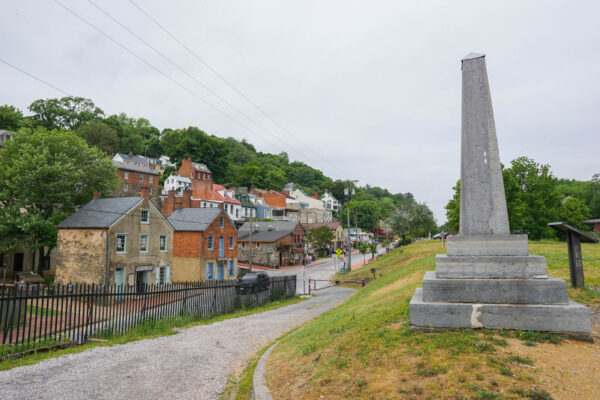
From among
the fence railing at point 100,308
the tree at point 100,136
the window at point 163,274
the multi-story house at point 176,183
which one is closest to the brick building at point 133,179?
the multi-story house at point 176,183

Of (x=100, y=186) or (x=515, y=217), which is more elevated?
(x=100, y=186)

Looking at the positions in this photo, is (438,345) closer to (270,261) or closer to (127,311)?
(127,311)

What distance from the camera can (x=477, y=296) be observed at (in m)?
6.31

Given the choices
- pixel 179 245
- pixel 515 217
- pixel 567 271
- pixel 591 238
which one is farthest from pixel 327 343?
pixel 515 217

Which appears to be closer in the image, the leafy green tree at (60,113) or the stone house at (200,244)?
the stone house at (200,244)

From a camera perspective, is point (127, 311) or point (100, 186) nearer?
point (127, 311)

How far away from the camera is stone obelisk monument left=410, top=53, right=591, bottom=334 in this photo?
5930 millimetres

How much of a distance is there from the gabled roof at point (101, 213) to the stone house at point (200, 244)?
7100mm

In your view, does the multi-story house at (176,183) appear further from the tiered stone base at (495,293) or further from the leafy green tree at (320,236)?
the tiered stone base at (495,293)

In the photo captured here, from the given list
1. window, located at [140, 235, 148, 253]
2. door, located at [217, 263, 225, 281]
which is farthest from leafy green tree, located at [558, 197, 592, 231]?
window, located at [140, 235, 148, 253]

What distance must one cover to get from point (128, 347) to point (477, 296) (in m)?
9.14

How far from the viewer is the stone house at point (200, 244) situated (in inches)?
1334

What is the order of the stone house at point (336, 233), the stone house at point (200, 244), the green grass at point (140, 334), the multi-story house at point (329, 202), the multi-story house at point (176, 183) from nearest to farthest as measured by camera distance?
the green grass at point (140, 334)
the stone house at point (200, 244)
the stone house at point (336, 233)
the multi-story house at point (176, 183)
the multi-story house at point (329, 202)

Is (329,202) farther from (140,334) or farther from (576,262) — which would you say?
(576,262)
